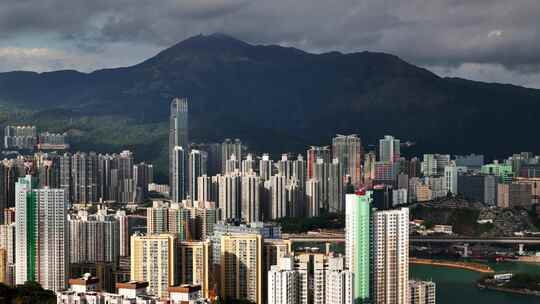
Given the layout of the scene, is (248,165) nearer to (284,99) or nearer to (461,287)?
(461,287)

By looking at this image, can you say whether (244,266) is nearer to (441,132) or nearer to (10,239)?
(10,239)

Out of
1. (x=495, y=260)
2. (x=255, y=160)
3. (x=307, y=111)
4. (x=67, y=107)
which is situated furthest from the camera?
(x=307, y=111)

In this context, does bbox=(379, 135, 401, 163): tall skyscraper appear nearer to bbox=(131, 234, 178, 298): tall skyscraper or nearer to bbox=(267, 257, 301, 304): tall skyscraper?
bbox=(131, 234, 178, 298): tall skyscraper

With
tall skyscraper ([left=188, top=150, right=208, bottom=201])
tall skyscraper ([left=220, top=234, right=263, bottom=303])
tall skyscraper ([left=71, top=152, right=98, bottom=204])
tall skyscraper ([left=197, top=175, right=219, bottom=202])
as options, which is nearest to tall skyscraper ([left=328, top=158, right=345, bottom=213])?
tall skyscraper ([left=197, top=175, right=219, bottom=202])

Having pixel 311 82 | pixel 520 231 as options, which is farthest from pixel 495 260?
pixel 311 82

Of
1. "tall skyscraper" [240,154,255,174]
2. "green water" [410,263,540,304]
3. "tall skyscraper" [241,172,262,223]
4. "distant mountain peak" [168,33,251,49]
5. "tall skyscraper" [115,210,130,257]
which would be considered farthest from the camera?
"distant mountain peak" [168,33,251,49]

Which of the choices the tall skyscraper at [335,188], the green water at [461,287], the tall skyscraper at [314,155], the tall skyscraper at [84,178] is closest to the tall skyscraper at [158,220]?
the green water at [461,287]

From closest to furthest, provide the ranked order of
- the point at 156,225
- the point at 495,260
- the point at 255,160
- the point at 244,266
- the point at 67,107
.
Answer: the point at 244,266, the point at 156,225, the point at 495,260, the point at 255,160, the point at 67,107
